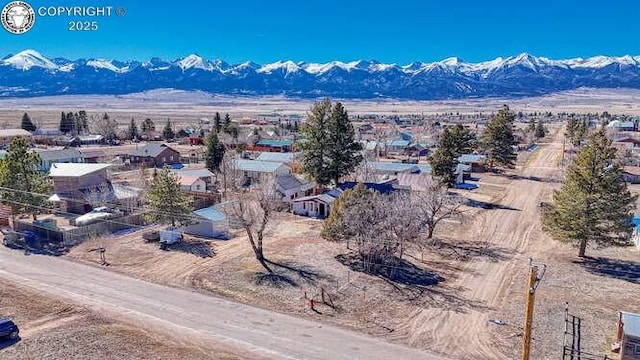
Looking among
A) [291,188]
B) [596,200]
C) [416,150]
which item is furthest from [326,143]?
[416,150]

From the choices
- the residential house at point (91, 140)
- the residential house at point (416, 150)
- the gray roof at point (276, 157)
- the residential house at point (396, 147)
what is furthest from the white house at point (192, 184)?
the residential house at point (91, 140)

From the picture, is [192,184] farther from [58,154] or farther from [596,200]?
[596,200]

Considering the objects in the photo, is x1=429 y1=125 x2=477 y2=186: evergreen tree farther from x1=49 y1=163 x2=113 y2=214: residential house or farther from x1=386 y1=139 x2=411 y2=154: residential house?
x1=386 y1=139 x2=411 y2=154: residential house

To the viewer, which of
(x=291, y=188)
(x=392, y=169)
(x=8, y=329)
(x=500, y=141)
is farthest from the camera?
(x=500, y=141)

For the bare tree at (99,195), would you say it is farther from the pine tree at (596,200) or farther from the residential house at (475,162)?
the residential house at (475,162)

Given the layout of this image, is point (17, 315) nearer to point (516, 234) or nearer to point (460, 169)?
point (516, 234)

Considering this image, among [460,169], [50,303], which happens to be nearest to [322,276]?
[50,303]
